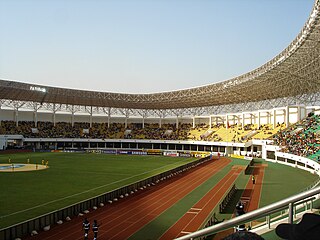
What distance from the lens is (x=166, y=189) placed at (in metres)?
31.5

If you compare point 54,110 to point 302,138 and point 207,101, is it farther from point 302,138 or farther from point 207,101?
point 302,138

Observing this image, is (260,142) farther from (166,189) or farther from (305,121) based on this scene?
(166,189)

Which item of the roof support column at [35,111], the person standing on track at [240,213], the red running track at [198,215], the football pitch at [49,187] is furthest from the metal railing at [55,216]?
the roof support column at [35,111]

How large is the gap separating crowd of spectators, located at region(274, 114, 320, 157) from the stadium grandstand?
197 millimetres

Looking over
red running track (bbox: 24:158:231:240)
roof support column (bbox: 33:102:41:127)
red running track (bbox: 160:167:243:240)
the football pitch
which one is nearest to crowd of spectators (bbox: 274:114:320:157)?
red running track (bbox: 160:167:243:240)

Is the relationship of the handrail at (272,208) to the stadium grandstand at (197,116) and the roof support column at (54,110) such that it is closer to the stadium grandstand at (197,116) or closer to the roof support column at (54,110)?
the stadium grandstand at (197,116)

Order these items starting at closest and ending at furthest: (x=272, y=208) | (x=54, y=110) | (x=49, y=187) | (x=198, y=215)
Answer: (x=272, y=208) < (x=198, y=215) < (x=49, y=187) < (x=54, y=110)

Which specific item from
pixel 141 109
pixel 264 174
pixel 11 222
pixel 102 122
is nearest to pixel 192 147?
pixel 141 109

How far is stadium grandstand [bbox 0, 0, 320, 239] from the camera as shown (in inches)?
1976

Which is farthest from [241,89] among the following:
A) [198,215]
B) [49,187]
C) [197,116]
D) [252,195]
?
[198,215]

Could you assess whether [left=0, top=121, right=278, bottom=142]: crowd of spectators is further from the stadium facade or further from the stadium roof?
the stadium roof

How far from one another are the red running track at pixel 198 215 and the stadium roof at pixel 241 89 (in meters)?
17.7

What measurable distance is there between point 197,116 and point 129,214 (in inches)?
2888

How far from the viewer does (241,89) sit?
64562mm
